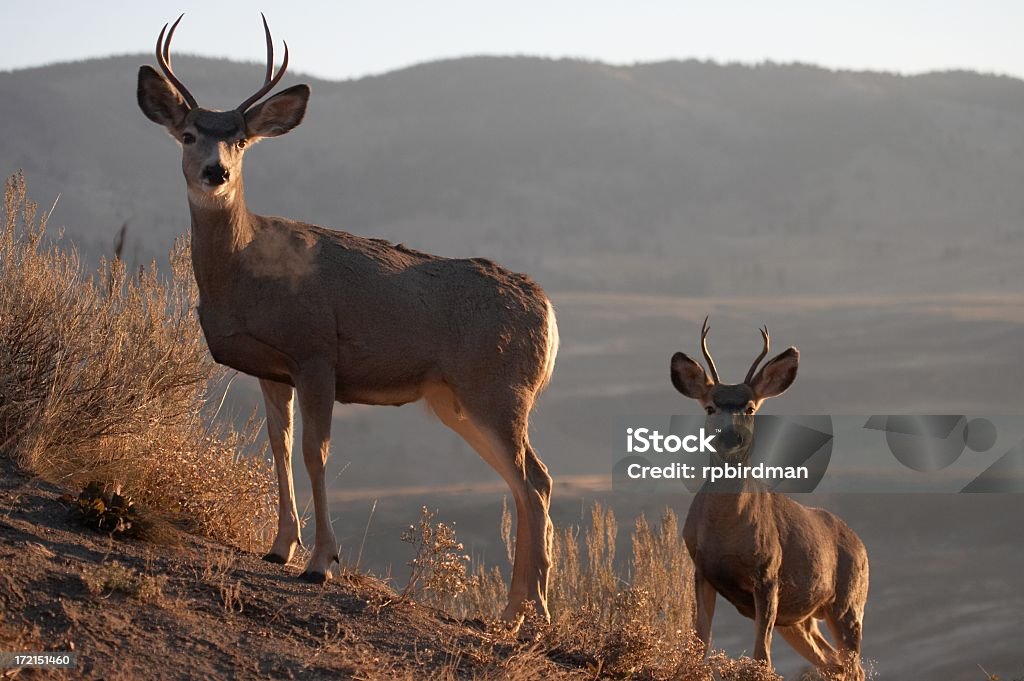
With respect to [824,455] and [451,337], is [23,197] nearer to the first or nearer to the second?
[451,337]

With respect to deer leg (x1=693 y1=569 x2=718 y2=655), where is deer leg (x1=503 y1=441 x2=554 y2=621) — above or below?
above

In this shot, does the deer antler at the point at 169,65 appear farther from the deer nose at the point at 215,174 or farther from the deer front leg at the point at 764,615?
the deer front leg at the point at 764,615

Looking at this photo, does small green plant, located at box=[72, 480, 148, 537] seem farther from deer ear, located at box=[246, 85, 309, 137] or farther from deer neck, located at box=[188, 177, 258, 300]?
deer ear, located at box=[246, 85, 309, 137]

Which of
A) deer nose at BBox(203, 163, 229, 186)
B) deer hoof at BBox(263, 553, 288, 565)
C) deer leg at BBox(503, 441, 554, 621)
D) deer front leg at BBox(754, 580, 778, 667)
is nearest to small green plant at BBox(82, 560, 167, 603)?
deer hoof at BBox(263, 553, 288, 565)

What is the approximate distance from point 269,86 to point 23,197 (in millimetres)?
3204

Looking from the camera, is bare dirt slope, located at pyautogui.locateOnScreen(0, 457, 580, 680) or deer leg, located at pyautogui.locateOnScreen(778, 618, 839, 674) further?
deer leg, located at pyautogui.locateOnScreen(778, 618, 839, 674)

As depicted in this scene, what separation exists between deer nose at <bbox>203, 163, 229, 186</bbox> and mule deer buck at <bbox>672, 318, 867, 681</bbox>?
12.6 feet

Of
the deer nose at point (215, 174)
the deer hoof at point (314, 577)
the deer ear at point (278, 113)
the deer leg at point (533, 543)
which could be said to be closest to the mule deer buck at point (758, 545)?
the deer leg at point (533, 543)

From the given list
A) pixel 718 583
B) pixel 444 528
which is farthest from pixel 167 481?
pixel 718 583

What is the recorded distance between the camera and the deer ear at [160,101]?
374 inches

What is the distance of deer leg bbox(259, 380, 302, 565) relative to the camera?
392 inches

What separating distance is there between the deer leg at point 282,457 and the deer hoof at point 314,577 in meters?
0.52

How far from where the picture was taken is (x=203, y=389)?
480 inches

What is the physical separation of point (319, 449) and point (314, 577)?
86 centimetres
